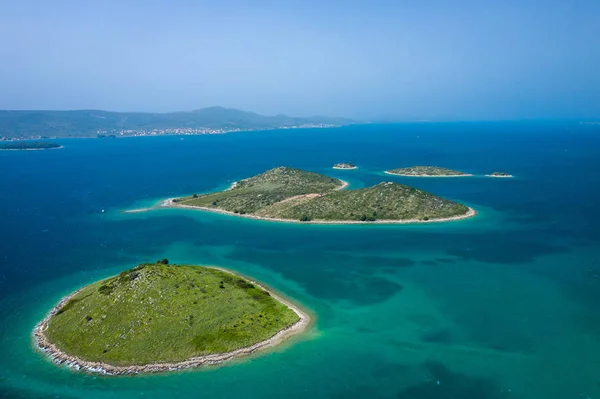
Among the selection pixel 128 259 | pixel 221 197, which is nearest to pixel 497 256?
pixel 128 259

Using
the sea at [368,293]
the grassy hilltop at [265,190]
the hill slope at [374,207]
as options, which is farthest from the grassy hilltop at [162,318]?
the grassy hilltop at [265,190]

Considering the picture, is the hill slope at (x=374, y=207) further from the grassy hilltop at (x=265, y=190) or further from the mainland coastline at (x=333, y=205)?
the grassy hilltop at (x=265, y=190)

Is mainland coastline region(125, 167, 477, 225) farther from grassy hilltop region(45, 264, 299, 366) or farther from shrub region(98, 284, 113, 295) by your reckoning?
shrub region(98, 284, 113, 295)

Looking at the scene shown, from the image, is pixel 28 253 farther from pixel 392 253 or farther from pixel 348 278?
pixel 392 253

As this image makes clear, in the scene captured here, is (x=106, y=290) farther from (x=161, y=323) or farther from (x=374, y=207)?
(x=374, y=207)

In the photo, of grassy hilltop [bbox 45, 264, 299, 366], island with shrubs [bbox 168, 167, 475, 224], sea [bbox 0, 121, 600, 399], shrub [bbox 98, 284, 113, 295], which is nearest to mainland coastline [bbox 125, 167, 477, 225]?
island with shrubs [bbox 168, 167, 475, 224]

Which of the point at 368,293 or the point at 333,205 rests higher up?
the point at 333,205

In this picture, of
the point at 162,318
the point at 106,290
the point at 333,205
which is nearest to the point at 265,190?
the point at 333,205
